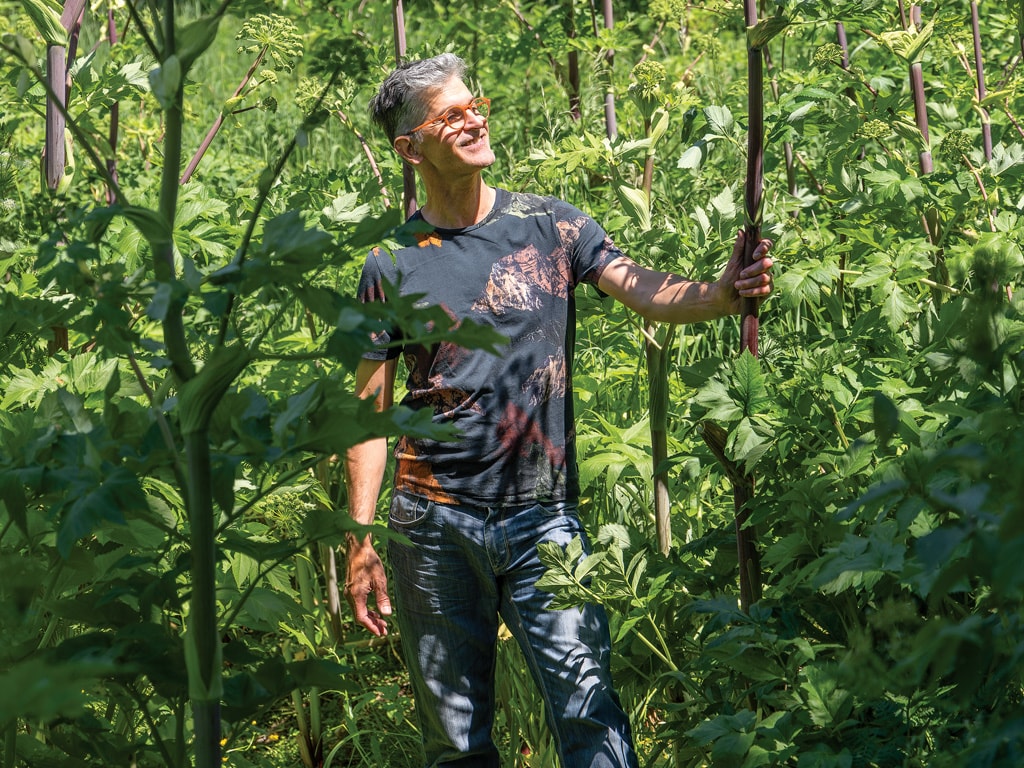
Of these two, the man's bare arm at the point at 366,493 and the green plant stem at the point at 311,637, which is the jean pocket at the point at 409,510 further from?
the green plant stem at the point at 311,637

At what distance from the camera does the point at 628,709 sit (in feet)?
8.85

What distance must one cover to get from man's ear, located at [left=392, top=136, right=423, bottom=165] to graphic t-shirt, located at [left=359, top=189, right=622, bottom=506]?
0.18m

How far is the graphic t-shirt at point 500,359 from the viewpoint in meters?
2.42

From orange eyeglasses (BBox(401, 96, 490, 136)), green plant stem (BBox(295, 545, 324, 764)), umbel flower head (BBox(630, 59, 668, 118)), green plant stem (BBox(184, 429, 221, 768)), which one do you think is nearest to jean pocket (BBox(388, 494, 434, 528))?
green plant stem (BBox(295, 545, 324, 764))

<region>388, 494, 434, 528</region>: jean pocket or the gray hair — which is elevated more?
the gray hair

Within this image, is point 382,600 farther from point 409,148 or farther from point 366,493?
point 409,148

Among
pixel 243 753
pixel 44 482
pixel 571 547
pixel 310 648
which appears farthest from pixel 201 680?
pixel 243 753

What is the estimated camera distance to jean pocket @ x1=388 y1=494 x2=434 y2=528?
247 cm

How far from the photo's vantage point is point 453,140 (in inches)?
97.9

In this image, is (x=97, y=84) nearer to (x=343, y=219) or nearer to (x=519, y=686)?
(x=343, y=219)

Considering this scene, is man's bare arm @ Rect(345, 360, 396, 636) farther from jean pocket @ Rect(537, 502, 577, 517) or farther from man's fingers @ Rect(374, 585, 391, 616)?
jean pocket @ Rect(537, 502, 577, 517)

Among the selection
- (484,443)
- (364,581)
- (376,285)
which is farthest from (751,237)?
(364,581)

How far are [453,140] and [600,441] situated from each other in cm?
80

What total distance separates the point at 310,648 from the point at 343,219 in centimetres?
120
